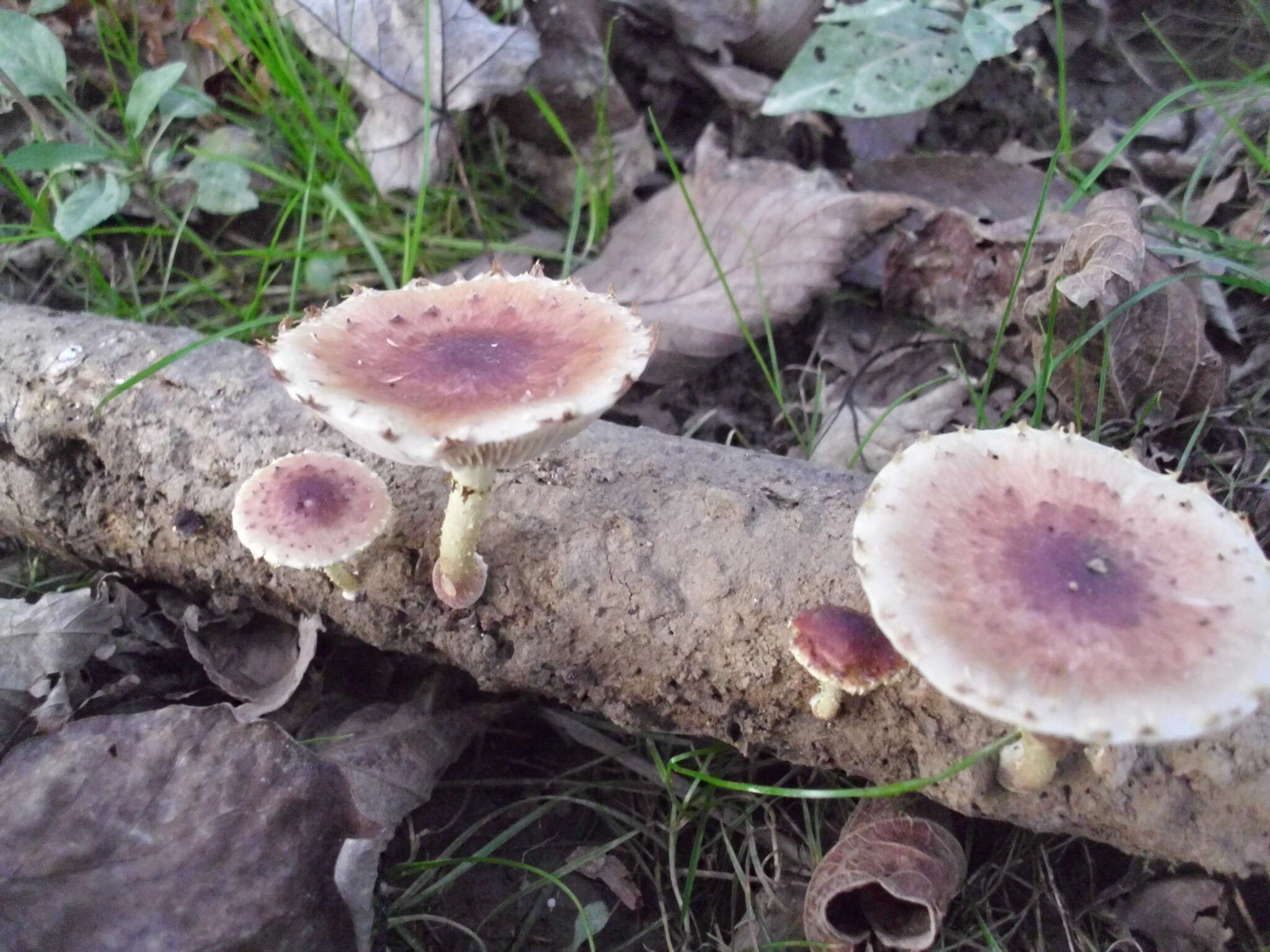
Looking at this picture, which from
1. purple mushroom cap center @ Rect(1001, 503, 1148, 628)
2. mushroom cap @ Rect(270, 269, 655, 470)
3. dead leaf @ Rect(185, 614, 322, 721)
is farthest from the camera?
dead leaf @ Rect(185, 614, 322, 721)

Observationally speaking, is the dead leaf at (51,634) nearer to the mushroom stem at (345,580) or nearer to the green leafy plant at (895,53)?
the mushroom stem at (345,580)

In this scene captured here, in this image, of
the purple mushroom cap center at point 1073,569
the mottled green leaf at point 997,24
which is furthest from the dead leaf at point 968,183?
the purple mushroom cap center at point 1073,569

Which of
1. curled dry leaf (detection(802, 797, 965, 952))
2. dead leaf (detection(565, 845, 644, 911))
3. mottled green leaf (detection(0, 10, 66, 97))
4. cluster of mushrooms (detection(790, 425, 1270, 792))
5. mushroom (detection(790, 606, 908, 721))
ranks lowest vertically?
dead leaf (detection(565, 845, 644, 911))

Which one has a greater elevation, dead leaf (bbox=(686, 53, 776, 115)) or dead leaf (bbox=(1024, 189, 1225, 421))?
dead leaf (bbox=(686, 53, 776, 115))

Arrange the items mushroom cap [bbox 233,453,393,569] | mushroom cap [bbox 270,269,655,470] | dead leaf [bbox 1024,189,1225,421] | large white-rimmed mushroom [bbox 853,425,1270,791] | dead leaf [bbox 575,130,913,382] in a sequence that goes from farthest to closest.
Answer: dead leaf [bbox 575,130,913,382]
dead leaf [bbox 1024,189,1225,421]
mushroom cap [bbox 233,453,393,569]
mushroom cap [bbox 270,269,655,470]
large white-rimmed mushroom [bbox 853,425,1270,791]

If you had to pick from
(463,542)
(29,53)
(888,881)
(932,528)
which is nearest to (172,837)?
(463,542)

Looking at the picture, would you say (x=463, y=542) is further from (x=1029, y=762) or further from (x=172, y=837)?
(x=1029, y=762)

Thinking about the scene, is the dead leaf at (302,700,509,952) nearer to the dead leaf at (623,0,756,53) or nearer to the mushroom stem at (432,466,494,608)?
the mushroom stem at (432,466,494,608)

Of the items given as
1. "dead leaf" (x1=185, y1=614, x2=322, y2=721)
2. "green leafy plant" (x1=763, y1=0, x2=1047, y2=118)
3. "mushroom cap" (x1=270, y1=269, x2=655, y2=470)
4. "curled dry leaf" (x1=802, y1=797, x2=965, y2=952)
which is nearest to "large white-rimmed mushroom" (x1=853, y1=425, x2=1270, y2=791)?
"mushroom cap" (x1=270, y1=269, x2=655, y2=470)
